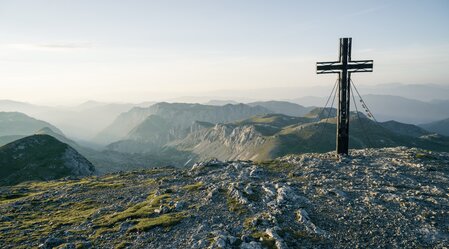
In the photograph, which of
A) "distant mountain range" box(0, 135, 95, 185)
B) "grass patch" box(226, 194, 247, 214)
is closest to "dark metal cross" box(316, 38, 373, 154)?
"grass patch" box(226, 194, 247, 214)

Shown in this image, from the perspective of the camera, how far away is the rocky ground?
74.3 feet

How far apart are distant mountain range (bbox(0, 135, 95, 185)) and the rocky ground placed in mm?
70513

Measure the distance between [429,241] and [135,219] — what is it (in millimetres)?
23998

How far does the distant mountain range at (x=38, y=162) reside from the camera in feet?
351

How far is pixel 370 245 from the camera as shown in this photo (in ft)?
68.2

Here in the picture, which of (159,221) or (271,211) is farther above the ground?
(271,211)

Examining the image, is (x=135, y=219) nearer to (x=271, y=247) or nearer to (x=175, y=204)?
(x=175, y=204)

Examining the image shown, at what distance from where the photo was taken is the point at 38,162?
119 m

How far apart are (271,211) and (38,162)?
389 ft

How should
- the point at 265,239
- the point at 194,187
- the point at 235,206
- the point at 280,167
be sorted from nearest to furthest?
the point at 265,239 → the point at 235,206 → the point at 194,187 → the point at 280,167

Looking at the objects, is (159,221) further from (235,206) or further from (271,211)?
(271,211)

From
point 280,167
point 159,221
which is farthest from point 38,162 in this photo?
point 159,221

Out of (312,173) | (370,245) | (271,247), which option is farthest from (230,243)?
(312,173)

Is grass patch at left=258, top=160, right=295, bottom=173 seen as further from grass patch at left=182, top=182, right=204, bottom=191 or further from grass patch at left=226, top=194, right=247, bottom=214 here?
grass patch at left=226, top=194, right=247, bottom=214
